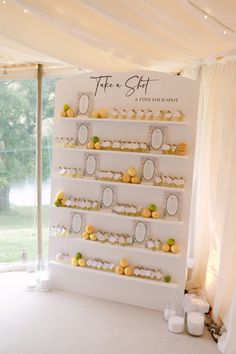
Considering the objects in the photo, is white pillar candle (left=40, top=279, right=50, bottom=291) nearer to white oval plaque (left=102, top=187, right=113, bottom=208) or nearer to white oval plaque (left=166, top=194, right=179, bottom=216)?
white oval plaque (left=102, top=187, right=113, bottom=208)

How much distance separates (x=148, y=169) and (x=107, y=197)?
476 mm

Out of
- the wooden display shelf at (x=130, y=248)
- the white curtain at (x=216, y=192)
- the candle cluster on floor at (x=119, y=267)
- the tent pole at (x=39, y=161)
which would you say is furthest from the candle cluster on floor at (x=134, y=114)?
the candle cluster on floor at (x=119, y=267)

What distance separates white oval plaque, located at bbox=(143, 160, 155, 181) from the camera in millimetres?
3232

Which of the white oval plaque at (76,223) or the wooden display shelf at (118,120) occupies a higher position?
the wooden display shelf at (118,120)

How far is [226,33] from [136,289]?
7.44 feet

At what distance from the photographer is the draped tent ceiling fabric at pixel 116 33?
2064 mm

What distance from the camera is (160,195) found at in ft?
10.6

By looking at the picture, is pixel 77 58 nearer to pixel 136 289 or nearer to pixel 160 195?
pixel 160 195

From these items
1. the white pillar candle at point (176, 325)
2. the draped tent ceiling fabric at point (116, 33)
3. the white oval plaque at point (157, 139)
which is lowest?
the white pillar candle at point (176, 325)

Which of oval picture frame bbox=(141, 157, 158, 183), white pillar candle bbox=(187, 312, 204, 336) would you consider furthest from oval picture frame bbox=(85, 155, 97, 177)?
white pillar candle bbox=(187, 312, 204, 336)

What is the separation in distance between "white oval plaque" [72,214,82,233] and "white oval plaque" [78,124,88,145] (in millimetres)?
708

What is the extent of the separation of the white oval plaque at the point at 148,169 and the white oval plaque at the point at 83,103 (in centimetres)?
76

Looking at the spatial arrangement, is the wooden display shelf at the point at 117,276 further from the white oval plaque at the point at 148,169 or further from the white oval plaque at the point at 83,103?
the white oval plaque at the point at 83,103

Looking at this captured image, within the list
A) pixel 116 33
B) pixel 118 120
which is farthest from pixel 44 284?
pixel 116 33
